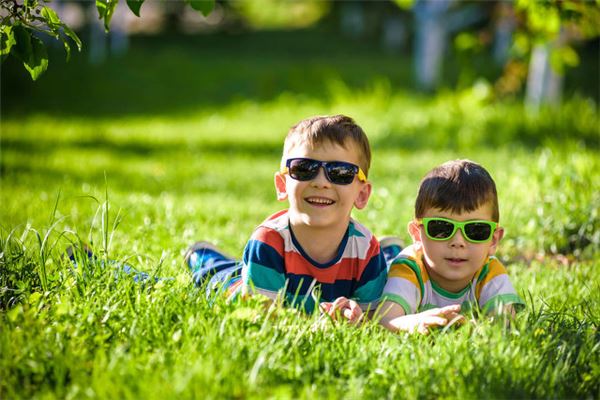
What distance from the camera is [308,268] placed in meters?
3.73

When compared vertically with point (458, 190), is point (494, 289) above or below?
below

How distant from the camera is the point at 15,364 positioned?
8.93ft

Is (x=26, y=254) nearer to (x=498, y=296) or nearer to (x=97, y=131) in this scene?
(x=498, y=296)

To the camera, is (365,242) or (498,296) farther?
(365,242)

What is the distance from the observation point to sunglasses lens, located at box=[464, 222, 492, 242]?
3.61 meters

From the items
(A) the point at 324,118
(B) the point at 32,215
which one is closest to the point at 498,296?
(A) the point at 324,118

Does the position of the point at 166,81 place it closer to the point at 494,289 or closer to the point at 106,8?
the point at 106,8

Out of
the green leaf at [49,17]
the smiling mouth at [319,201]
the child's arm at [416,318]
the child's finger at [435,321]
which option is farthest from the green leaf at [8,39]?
the child's finger at [435,321]

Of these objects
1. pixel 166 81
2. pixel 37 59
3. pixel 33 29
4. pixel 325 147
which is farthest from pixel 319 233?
pixel 166 81

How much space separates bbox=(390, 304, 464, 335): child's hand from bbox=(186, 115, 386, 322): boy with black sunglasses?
26cm

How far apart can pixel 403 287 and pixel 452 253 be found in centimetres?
28

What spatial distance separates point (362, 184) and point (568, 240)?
2227 millimetres

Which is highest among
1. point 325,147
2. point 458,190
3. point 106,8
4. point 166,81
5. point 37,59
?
point 166,81

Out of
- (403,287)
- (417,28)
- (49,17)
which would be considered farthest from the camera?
(417,28)
